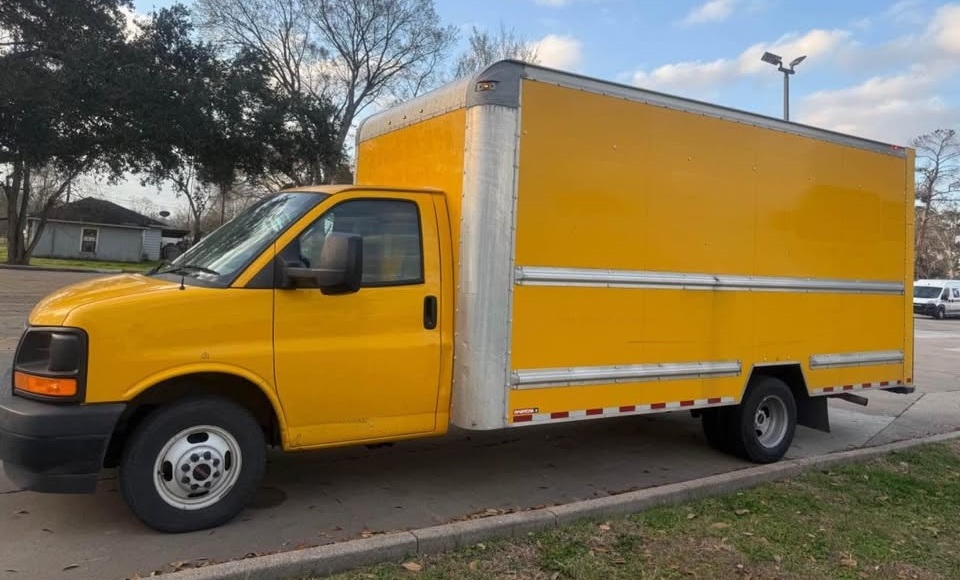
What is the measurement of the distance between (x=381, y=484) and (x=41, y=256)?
53847 mm

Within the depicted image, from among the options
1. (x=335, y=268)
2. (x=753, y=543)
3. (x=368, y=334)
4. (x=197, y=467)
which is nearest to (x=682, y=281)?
(x=753, y=543)

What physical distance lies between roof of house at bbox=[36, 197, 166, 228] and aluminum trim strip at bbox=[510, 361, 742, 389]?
5085 cm

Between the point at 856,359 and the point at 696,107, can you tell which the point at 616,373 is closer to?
the point at 696,107

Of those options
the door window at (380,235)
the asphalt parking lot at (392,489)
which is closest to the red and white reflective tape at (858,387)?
the asphalt parking lot at (392,489)

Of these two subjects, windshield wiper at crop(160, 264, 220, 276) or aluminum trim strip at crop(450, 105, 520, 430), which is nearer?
windshield wiper at crop(160, 264, 220, 276)

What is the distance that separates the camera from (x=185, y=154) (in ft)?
68.4

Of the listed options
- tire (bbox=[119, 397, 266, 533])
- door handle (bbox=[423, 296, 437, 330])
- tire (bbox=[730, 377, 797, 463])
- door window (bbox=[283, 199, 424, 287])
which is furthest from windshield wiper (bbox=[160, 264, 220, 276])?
tire (bbox=[730, 377, 797, 463])

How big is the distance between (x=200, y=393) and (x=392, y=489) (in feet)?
5.46

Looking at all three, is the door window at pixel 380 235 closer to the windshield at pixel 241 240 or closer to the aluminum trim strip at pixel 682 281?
the windshield at pixel 241 240

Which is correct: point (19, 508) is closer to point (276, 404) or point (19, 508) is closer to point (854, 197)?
point (276, 404)

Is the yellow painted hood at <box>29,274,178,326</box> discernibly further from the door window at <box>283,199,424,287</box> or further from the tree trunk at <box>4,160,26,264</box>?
the tree trunk at <box>4,160,26,264</box>

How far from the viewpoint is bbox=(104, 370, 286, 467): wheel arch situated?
14.4 feet

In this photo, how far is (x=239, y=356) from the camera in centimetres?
447

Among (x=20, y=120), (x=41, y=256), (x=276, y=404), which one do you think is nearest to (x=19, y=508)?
(x=276, y=404)
